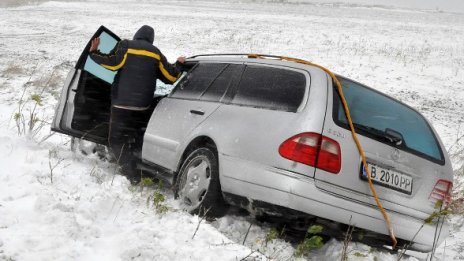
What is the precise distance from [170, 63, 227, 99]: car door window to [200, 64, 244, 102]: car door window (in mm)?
81

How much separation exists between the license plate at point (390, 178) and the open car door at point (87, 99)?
3.38m

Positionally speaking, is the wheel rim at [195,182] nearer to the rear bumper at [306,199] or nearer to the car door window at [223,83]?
the rear bumper at [306,199]

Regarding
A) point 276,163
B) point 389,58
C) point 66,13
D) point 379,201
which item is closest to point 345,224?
point 379,201

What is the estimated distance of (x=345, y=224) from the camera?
332 cm

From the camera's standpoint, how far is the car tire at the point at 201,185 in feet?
12.5

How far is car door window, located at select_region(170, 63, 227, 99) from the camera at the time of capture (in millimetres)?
4730

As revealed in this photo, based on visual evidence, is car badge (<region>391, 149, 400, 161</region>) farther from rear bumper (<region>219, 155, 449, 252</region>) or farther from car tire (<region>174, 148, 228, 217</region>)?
car tire (<region>174, 148, 228, 217</region>)

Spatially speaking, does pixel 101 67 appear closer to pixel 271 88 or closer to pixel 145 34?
pixel 145 34

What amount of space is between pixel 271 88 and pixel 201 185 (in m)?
1.07

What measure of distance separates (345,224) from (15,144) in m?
3.50

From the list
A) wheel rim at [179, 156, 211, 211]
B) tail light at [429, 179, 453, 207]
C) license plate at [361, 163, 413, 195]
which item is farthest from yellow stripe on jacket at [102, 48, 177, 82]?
tail light at [429, 179, 453, 207]

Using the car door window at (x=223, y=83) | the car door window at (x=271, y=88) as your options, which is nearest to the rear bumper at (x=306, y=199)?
the car door window at (x=271, y=88)

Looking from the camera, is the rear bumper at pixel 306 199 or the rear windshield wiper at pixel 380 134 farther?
the rear windshield wiper at pixel 380 134

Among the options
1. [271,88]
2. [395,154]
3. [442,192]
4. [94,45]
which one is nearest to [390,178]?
[395,154]
